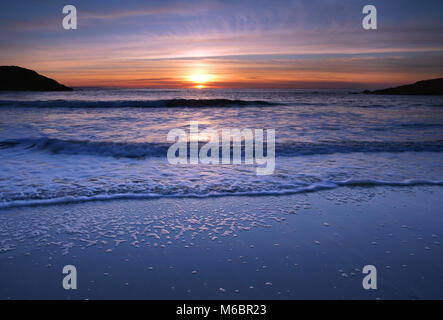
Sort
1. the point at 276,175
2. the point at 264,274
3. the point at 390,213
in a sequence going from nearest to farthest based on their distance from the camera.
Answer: the point at 264,274 < the point at 390,213 < the point at 276,175

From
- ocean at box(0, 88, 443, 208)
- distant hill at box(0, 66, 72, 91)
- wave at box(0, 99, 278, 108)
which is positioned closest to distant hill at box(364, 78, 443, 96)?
wave at box(0, 99, 278, 108)

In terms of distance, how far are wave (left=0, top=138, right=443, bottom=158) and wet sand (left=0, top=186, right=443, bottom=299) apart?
4348mm

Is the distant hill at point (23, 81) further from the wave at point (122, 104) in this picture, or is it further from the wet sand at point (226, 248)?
the wet sand at point (226, 248)

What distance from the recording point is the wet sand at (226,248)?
104 inches

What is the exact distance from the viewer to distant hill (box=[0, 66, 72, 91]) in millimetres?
59981

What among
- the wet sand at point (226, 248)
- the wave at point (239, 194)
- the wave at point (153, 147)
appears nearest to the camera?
the wet sand at point (226, 248)

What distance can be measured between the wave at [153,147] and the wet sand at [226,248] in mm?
4348

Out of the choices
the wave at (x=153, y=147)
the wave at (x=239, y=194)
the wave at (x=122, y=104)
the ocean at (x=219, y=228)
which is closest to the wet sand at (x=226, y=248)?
the ocean at (x=219, y=228)

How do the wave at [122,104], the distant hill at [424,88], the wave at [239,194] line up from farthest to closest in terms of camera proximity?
the distant hill at [424,88] → the wave at [122,104] → the wave at [239,194]

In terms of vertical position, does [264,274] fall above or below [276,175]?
below

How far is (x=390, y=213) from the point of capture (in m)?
4.44
